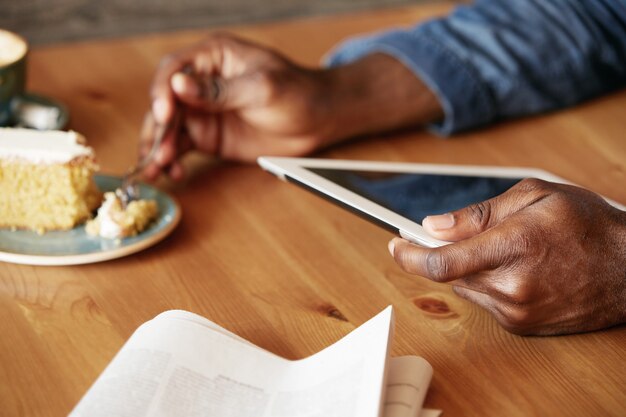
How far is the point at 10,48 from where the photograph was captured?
1.09 meters

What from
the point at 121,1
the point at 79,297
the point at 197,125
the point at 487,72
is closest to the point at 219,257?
the point at 79,297

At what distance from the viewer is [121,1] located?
5.43 ft

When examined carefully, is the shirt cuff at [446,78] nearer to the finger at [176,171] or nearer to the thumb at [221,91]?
the thumb at [221,91]

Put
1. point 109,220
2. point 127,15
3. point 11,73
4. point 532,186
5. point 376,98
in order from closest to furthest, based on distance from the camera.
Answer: point 532,186, point 109,220, point 11,73, point 376,98, point 127,15

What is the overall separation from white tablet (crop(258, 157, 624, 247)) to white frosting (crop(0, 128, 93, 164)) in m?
0.21

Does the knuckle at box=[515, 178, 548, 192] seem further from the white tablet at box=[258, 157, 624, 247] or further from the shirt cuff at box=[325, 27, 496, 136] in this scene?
the shirt cuff at box=[325, 27, 496, 136]

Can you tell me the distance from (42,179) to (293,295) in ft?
1.03

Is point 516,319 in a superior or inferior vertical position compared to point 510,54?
inferior

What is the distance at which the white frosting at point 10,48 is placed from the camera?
1070 mm

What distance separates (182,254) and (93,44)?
2.04 ft

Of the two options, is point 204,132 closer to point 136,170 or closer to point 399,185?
point 136,170

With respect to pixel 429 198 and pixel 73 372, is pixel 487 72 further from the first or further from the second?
pixel 73 372

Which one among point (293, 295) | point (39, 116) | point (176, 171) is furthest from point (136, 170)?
point (293, 295)

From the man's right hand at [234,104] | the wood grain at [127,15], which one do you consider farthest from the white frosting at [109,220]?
the wood grain at [127,15]
